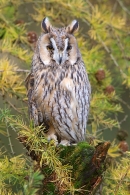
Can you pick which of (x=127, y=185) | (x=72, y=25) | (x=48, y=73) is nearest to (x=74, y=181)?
(x=127, y=185)

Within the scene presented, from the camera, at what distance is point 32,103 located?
3070mm

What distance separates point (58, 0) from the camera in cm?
357

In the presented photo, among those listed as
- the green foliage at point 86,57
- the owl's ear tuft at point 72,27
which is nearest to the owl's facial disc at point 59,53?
the owl's ear tuft at point 72,27

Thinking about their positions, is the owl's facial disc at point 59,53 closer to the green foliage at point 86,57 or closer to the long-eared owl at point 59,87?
the long-eared owl at point 59,87

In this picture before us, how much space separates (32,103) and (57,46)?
362mm

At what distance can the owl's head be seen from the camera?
3.01 m

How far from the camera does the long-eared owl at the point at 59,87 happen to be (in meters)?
3.03

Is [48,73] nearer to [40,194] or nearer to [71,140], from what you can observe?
[71,140]

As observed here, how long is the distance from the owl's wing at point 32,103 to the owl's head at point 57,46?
0.14 m

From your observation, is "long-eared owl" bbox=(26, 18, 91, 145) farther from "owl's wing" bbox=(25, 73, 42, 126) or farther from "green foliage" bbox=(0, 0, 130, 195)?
"green foliage" bbox=(0, 0, 130, 195)

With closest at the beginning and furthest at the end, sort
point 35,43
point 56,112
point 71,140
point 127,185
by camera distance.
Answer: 1. point 127,185
2. point 56,112
3. point 71,140
4. point 35,43

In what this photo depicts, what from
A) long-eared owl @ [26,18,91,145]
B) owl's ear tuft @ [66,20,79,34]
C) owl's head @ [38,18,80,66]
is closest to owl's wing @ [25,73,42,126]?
long-eared owl @ [26,18,91,145]

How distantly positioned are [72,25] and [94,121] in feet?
2.15

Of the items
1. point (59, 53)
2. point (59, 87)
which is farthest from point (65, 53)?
point (59, 87)
